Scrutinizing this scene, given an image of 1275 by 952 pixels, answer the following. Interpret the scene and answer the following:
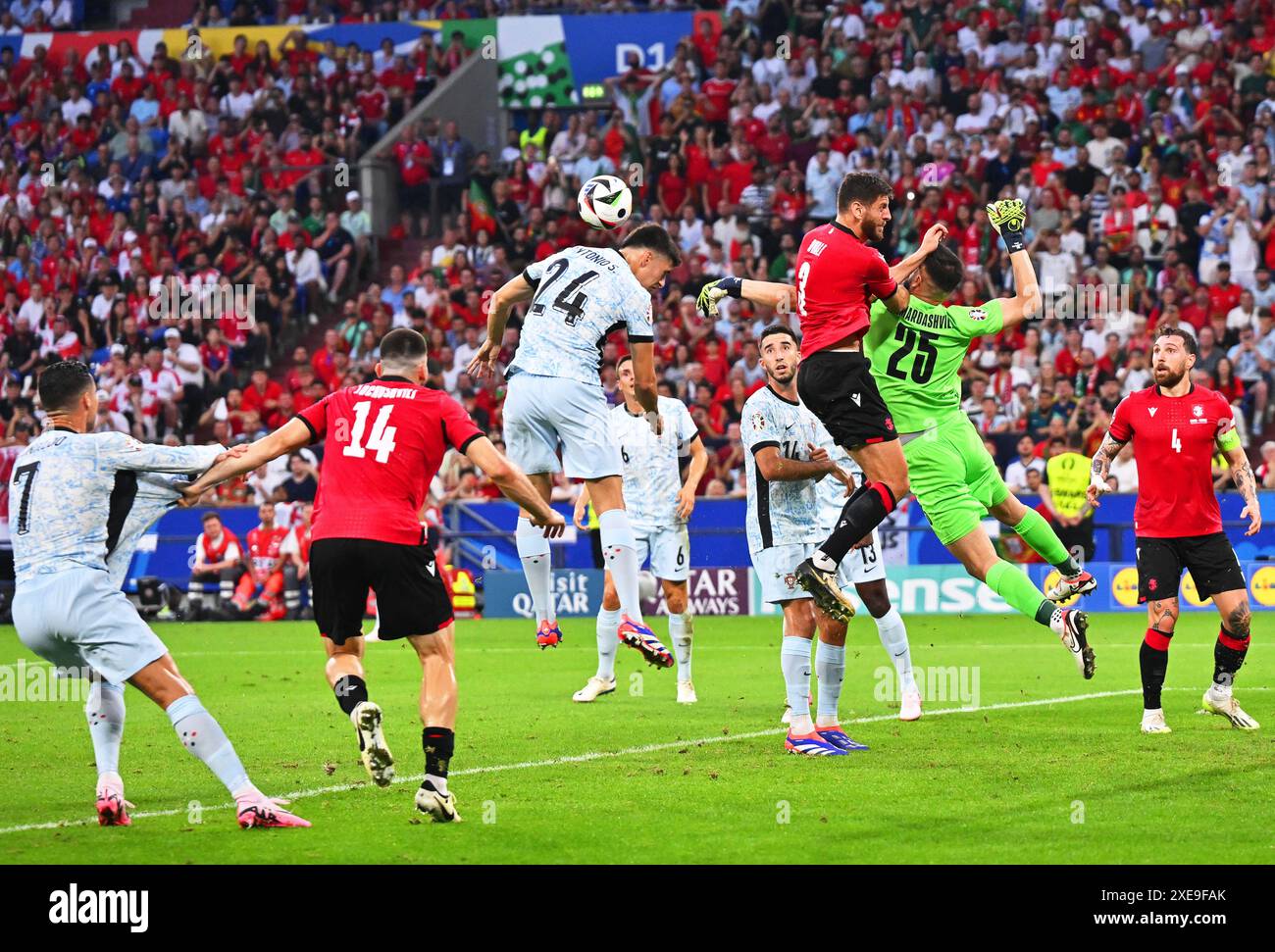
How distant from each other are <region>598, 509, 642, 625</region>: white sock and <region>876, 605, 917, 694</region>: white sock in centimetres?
182

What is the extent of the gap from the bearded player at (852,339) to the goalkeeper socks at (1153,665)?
1989 mm

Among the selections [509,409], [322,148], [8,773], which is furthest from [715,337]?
[8,773]

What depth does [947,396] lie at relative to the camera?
11539 millimetres

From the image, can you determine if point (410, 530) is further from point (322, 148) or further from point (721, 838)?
point (322, 148)

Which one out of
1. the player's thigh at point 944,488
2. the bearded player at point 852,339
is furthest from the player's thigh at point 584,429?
the player's thigh at point 944,488

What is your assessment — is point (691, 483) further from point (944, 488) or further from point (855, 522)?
point (855, 522)

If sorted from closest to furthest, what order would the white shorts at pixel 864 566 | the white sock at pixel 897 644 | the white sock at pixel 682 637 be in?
1. the white shorts at pixel 864 566
2. the white sock at pixel 897 644
3. the white sock at pixel 682 637

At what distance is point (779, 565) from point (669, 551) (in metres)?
3.91

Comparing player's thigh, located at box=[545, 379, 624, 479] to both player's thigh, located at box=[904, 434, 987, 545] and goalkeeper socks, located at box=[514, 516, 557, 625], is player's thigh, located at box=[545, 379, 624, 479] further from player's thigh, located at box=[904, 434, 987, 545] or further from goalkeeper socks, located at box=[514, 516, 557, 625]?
player's thigh, located at box=[904, 434, 987, 545]

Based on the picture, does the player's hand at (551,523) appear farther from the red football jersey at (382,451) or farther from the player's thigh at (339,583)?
the player's thigh at (339,583)

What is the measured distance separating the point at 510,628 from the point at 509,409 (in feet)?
35.6

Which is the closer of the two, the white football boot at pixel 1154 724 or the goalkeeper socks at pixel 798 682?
the goalkeeper socks at pixel 798 682

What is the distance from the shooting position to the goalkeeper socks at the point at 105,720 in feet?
27.3

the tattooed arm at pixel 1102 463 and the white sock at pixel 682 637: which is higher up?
the tattooed arm at pixel 1102 463
